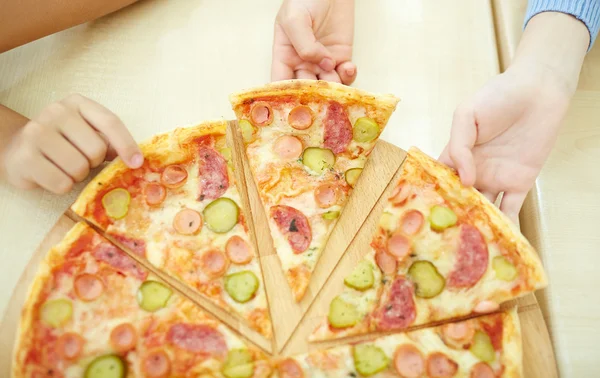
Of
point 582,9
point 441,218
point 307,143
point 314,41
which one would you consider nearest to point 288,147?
point 307,143

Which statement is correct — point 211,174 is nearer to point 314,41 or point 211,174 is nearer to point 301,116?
point 301,116

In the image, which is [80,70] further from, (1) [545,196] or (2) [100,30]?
(1) [545,196]

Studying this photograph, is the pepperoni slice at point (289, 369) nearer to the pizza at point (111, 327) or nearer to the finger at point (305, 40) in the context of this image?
the pizza at point (111, 327)

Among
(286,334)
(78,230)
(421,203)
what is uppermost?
(421,203)

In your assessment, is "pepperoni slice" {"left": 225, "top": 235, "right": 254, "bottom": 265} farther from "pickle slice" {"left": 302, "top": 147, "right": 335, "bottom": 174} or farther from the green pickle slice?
"pickle slice" {"left": 302, "top": 147, "right": 335, "bottom": 174}

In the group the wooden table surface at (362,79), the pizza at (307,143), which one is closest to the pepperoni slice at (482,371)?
the wooden table surface at (362,79)

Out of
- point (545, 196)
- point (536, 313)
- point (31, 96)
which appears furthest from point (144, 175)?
point (545, 196)
